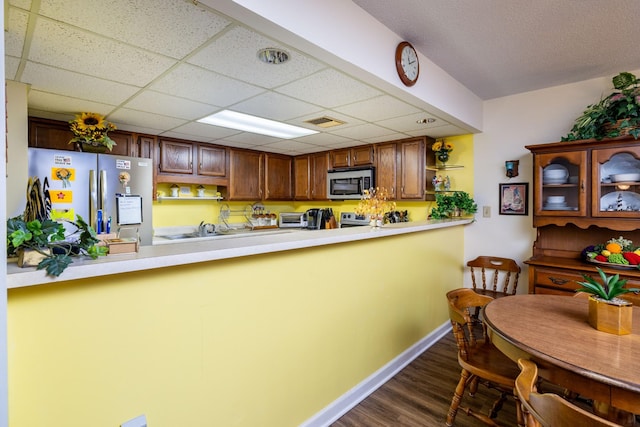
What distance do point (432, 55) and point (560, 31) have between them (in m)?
0.80

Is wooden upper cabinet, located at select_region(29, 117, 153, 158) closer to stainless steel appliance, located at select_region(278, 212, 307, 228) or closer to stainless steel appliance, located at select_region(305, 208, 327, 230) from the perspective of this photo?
stainless steel appliance, located at select_region(278, 212, 307, 228)

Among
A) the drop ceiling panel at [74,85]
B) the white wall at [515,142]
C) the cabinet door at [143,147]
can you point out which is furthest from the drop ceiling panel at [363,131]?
the cabinet door at [143,147]

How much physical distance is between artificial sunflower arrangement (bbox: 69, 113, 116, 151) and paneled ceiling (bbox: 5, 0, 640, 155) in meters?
0.09

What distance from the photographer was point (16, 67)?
1.82 metres

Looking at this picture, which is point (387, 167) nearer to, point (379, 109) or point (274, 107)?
point (379, 109)

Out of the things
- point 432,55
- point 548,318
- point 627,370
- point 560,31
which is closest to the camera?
point 627,370

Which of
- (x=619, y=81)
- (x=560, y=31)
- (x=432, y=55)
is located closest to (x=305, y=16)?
(x=432, y=55)

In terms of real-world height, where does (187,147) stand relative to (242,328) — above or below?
above

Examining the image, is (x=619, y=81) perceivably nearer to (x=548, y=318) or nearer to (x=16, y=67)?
(x=548, y=318)

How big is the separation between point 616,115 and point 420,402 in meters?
2.69

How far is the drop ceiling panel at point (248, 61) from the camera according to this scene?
61.4 inches

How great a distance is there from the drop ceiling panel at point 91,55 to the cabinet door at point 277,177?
2.67 metres

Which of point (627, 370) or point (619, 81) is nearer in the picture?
point (627, 370)

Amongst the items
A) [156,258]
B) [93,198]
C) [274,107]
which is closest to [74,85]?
[93,198]
